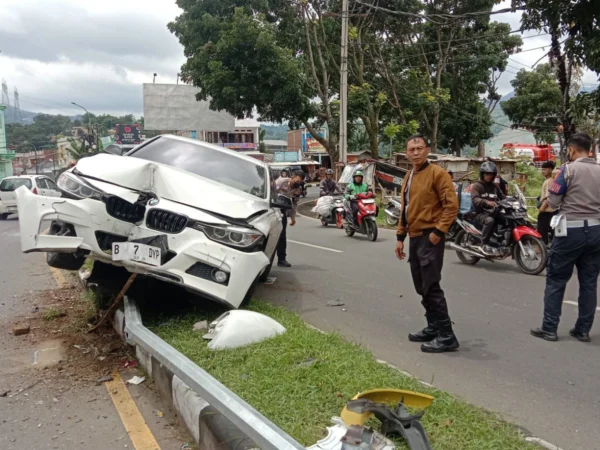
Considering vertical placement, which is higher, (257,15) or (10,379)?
(257,15)

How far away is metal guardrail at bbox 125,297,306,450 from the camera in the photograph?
241 centimetres

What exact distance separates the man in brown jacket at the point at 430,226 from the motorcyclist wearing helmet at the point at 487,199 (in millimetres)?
3992

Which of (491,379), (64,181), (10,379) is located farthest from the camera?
(64,181)

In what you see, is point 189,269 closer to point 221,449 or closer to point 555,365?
point 221,449

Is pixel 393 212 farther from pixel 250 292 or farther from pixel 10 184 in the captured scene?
pixel 10 184

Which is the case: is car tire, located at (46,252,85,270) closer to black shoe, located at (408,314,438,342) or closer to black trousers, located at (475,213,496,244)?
black shoe, located at (408,314,438,342)

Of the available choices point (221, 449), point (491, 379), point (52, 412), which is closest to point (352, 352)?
point (491, 379)

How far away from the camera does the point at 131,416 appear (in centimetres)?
353

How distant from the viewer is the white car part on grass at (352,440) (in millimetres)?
2496

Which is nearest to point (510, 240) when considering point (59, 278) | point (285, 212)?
point (285, 212)

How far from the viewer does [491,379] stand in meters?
3.94

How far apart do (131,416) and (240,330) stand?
1092 millimetres

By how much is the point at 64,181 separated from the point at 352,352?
3.18 m

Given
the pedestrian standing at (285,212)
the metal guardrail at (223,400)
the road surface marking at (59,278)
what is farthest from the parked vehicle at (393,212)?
the metal guardrail at (223,400)
